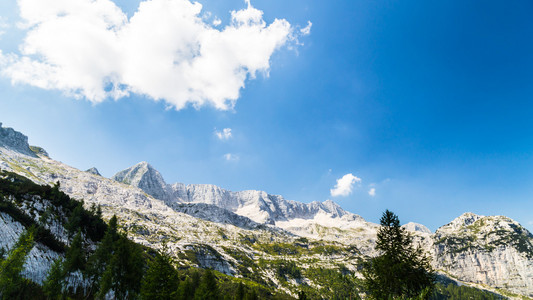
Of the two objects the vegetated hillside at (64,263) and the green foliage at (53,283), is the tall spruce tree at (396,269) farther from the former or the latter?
the green foliage at (53,283)

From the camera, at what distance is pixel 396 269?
113 feet

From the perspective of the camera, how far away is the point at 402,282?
34031mm

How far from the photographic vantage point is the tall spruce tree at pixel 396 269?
113 feet

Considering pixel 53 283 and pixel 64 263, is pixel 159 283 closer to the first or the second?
pixel 53 283

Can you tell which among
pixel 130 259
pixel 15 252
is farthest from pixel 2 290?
pixel 130 259

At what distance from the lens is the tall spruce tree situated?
34.4 meters

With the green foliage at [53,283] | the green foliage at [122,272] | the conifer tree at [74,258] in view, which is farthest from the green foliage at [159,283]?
the conifer tree at [74,258]

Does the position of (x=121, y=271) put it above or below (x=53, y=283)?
above

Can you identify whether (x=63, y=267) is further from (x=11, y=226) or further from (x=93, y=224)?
(x=93, y=224)

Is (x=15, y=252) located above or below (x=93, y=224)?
below

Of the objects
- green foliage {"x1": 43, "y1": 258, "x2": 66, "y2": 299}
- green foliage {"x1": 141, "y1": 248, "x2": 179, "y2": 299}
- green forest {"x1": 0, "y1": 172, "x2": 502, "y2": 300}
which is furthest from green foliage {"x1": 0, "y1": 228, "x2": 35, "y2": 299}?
green foliage {"x1": 141, "y1": 248, "x2": 179, "y2": 299}

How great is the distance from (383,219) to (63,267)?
59.6 m

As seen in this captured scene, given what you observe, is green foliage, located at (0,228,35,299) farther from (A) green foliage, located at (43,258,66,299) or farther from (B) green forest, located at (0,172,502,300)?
(A) green foliage, located at (43,258,66,299)

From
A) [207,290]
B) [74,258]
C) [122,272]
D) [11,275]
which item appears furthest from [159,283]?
[207,290]
